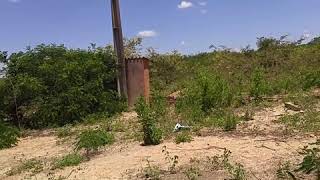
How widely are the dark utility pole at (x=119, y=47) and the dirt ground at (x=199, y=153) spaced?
13.5ft

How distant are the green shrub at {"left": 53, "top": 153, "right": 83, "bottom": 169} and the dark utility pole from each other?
5492 mm

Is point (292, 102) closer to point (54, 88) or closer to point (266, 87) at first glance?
point (266, 87)

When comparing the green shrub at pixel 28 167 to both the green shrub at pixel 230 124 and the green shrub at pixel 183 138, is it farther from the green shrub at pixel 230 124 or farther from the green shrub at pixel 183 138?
the green shrub at pixel 230 124

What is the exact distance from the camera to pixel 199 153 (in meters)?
7.41

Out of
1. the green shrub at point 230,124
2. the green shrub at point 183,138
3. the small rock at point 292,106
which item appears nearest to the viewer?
the green shrub at point 183,138

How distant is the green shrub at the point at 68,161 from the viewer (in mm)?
7758

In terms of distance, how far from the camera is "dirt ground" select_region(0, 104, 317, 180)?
265 inches

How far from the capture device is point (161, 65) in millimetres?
18750

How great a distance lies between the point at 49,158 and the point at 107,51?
5.93 m

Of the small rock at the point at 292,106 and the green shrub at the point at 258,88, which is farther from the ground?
the green shrub at the point at 258,88

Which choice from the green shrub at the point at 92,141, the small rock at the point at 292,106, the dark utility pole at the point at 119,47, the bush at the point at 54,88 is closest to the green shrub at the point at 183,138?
the green shrub at the point at 92,141

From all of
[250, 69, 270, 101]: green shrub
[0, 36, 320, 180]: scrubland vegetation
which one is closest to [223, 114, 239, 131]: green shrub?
[0, 36, 320, 180]: scrubland vegetation

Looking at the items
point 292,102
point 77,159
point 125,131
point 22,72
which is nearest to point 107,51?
point 22,72

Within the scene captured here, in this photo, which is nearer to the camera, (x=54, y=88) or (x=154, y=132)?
(x=154, y=132)
